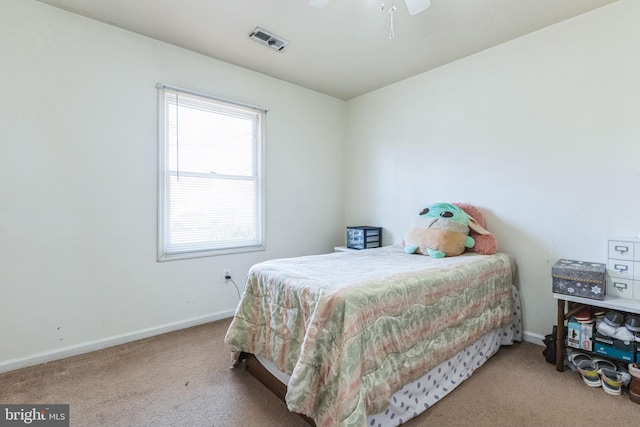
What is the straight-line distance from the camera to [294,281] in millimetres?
1609

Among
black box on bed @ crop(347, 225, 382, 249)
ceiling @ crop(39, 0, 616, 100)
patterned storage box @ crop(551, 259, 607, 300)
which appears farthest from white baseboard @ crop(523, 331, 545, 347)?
ceiling @ crop(39, 0, 616, 100)

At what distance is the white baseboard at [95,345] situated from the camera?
6.56 feet

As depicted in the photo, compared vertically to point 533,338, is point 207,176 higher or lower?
higher

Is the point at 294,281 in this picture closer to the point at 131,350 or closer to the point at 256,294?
the point at 256,294

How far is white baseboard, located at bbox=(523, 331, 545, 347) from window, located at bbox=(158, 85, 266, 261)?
2610 mm

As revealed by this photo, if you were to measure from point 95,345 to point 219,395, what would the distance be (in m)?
1.28

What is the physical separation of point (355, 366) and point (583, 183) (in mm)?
2232

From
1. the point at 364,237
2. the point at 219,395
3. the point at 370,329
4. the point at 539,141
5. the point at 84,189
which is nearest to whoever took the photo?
the point at 370,329

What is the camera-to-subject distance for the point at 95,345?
89.2 inches

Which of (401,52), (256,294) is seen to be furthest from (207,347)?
(401,52)

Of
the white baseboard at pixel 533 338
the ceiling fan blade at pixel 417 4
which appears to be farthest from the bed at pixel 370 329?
the ceiling fan blade at pixel 417 4

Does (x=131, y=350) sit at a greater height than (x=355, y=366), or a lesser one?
lesser

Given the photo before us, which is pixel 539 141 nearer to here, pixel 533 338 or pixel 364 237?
pixel 533 338

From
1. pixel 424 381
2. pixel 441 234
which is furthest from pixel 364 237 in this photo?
pixel 424 381
